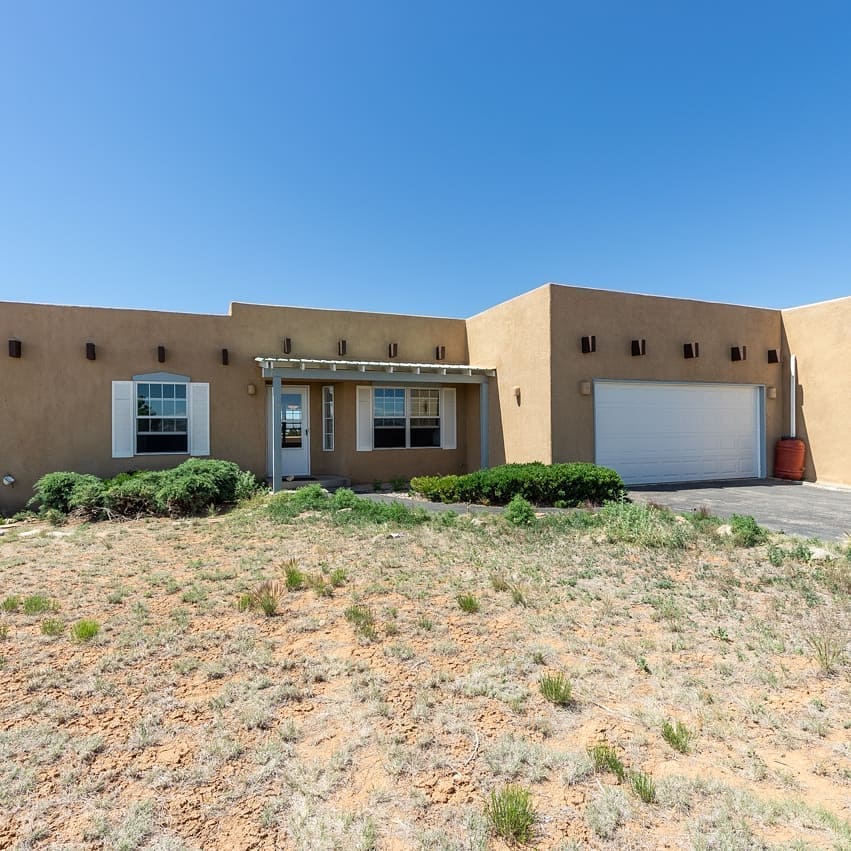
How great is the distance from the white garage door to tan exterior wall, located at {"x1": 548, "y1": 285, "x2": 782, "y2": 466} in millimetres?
295

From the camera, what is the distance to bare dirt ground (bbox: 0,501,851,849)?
6.96ft

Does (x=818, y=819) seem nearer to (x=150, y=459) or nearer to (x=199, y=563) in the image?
(x=199, y=563)

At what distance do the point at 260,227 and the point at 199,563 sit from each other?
10163mm

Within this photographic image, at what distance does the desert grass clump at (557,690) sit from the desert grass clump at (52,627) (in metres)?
3.78

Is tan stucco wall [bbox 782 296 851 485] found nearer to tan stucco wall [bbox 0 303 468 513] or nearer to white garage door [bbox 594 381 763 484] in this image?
white garage door [bbox 594 381 763 484]

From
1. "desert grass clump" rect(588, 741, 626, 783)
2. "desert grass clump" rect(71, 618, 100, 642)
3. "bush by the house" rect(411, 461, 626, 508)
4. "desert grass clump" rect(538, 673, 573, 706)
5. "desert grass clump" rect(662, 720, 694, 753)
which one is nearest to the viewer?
"desert grass clump" rect(588, 741, 626, 783)

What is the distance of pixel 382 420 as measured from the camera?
1266 centimetres

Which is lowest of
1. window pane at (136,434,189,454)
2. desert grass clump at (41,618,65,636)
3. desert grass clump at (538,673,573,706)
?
desert grass clump at (538,673,573,706)

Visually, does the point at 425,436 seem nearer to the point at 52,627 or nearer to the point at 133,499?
the point at 133,499

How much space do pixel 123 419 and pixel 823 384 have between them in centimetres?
1672

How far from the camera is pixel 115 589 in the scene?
16.3ft

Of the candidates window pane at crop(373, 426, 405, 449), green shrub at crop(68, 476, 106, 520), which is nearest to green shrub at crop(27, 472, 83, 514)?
green shrub at crop(68, 476, 106, 520)

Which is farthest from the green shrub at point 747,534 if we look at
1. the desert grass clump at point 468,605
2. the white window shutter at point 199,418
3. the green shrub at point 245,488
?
the white window shutter at point 199,418

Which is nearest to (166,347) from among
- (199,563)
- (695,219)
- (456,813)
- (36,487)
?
(36,487)
